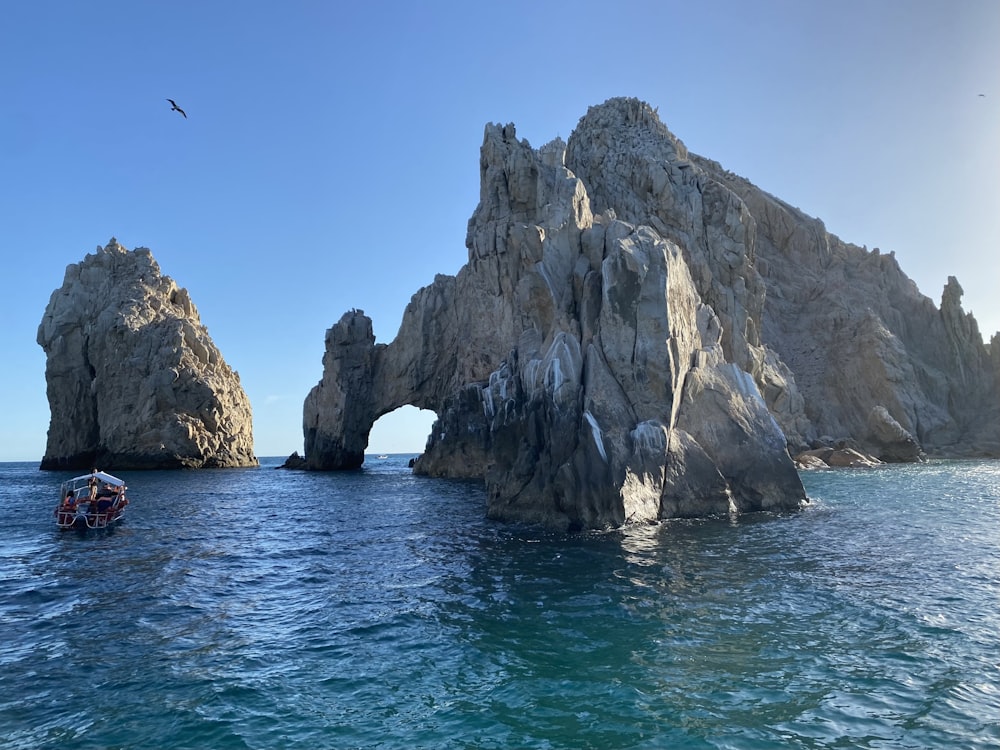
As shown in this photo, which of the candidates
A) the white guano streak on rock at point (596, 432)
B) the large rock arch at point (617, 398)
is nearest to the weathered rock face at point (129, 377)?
the large rock arch at point (617, 398)

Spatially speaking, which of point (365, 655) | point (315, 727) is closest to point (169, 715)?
point (315, 727)

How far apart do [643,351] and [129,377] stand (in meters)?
71.0

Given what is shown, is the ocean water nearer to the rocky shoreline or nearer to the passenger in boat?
the passenger in boat

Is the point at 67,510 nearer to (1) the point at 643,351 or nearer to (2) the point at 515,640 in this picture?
(2) the point at 515,640

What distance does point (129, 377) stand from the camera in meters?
76.6

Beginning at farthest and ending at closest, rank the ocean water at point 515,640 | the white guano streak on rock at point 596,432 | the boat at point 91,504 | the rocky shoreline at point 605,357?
the boat at point 91,504 < the rocky shoreline at point 605,357 < the white guano streak on rock at point 596,432 < the ocean water at point 515,640

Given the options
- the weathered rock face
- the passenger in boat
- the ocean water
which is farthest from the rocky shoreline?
the passenger in boat

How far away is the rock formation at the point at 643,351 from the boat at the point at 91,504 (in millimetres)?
19220

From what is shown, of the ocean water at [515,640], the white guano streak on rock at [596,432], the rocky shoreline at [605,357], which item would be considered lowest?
the ocean water at [515,640]

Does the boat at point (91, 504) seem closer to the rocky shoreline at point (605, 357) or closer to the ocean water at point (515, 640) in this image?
the ocean water at point (515, 640)

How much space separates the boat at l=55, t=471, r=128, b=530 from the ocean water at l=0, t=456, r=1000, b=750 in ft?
13.6

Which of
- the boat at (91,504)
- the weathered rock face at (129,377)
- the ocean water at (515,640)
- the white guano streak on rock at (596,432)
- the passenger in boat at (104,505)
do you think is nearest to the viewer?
the ocean water at (515,640)

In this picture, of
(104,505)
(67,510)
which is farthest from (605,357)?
(67,510)

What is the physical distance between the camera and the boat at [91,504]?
29656 millimetres
